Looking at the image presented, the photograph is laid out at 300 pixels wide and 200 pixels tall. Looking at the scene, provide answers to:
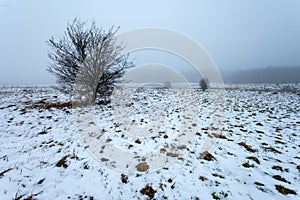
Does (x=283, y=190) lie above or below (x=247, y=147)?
below

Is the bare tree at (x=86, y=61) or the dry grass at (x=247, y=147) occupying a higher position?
the bare tree at (x=86, y=61)

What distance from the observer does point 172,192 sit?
8.74ft

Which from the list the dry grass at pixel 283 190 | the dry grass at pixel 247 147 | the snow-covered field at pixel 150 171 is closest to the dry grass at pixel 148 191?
the snow-covered field at pixel 150 171

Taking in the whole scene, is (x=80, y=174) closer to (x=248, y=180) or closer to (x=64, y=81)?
(x=248, y=180)

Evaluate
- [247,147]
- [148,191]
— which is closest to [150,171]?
[148,191]

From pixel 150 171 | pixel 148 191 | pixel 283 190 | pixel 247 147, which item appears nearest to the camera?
pixel 148 191

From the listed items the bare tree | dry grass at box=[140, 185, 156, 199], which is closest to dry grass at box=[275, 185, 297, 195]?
dry grass at box=[140, 185, 156, 199]

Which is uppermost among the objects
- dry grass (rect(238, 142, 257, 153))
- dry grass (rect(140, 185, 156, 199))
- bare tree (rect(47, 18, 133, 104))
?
bare tree (rect(47, 18, 133, 104))

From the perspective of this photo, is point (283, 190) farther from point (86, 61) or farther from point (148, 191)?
point (86, 61)

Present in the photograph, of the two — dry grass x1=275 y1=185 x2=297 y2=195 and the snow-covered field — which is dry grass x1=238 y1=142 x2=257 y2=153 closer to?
the snow-covered field

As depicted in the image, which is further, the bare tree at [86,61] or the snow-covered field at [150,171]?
the bare tree at [86,61]

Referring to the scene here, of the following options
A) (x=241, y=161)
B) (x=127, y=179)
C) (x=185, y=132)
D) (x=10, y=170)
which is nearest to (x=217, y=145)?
(x=241, y=161)

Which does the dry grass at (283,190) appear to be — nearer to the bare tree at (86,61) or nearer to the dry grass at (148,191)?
the dry grass at (148,191)

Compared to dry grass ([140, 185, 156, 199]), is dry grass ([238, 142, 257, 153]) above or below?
above
